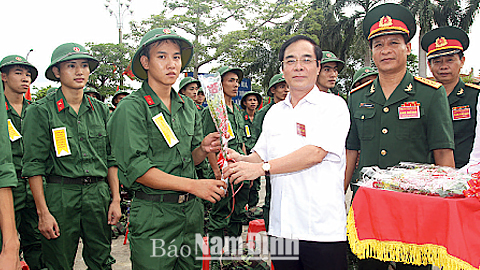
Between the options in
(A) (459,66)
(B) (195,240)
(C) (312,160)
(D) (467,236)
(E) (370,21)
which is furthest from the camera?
(A) (459,66)

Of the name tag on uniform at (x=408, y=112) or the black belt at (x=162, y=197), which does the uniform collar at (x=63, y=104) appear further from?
the name tag on uniform at (x=408, y=112)

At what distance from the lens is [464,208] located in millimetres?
1612

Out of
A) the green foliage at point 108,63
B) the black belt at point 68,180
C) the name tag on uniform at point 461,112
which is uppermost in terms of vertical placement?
the green foliage at point 108,63

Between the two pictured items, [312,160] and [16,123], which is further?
[16,123]

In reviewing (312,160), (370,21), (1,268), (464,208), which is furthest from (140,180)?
(370,21)

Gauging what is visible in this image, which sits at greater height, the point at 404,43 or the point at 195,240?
the point at 404,43

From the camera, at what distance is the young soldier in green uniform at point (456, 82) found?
346 centimetres

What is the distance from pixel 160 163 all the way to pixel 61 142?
1270 mm

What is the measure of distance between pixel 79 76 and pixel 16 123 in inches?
55.3

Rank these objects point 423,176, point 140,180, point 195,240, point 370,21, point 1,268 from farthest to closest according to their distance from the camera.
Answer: point 370,21 < point 195,240 < point 140,180 < point 423,176 < point 1,268

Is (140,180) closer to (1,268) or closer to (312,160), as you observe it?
(1,268)

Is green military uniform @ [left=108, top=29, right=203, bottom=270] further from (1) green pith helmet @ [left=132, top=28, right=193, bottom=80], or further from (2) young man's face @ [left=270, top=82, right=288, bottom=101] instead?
(2) young man's face @ [left=270, top=82, right=288, bottom=101]

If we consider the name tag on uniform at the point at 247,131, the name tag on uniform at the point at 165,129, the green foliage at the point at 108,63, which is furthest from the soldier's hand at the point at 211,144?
the green foliage at the point at 108,63

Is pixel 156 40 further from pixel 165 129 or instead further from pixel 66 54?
pixel 66 54
